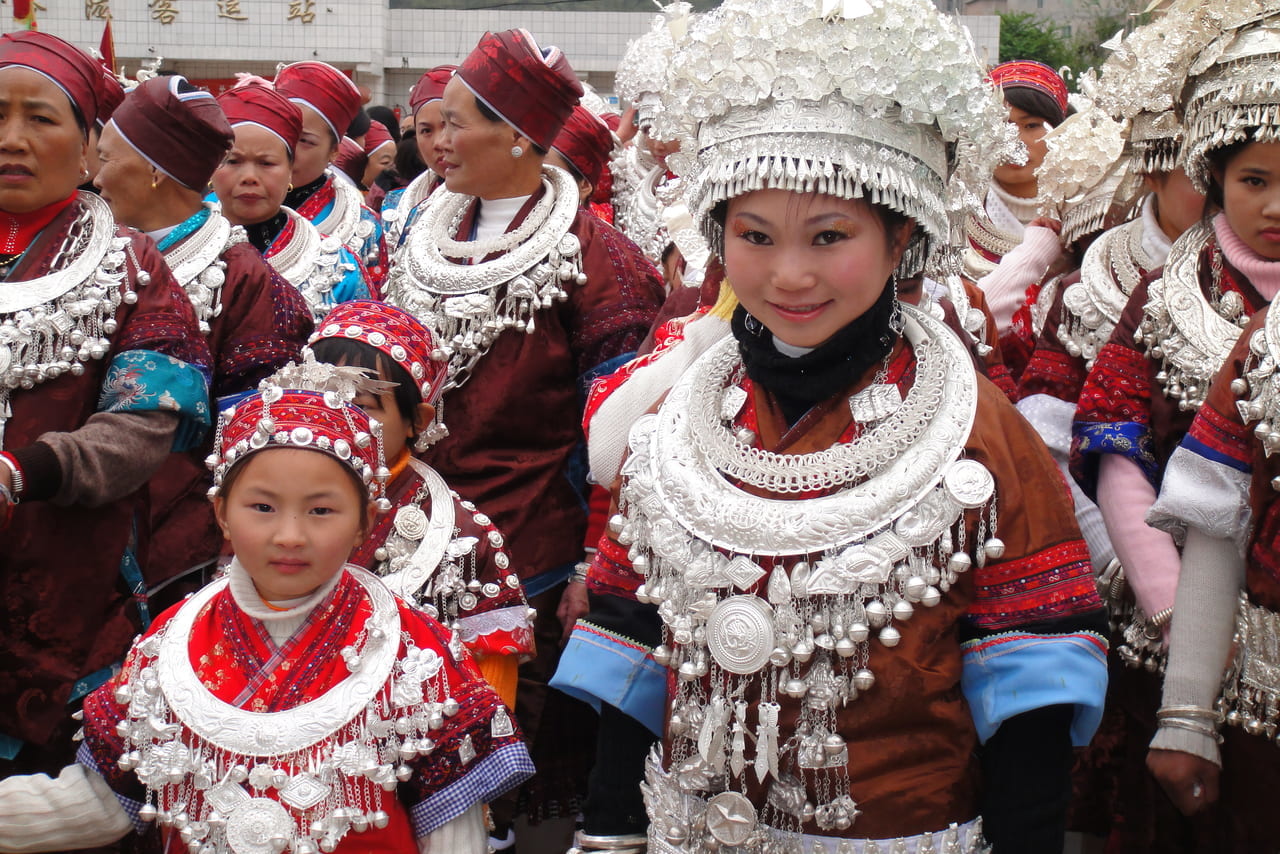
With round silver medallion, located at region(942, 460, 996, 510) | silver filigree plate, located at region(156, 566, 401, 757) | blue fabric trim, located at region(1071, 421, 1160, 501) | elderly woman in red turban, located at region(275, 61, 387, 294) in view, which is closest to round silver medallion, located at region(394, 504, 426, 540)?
silver filigree plate, located at region(156, 566, 401, 757)

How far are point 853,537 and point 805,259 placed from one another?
17.0 inches

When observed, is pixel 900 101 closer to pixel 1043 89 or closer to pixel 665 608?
pixel 665 608

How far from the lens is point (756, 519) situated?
2109mm

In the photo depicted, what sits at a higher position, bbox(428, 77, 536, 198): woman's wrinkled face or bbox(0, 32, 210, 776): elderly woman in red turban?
bbox(428, 77, 536, 198): woman's wrinkled face

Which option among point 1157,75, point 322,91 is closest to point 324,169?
point 322,91

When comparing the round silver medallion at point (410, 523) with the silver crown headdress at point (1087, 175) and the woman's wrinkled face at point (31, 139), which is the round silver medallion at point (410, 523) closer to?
the woman's wrinkled face at point (31, 139)

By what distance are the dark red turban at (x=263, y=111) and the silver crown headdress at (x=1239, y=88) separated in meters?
3.37

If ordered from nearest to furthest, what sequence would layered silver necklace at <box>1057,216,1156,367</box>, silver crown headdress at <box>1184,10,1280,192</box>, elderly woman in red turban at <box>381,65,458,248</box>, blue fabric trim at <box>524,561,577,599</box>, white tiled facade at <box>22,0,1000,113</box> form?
silver crown headdress at <box>1184,10,1280,192</box>, layered silver necklace at <box>1057,216,1156,367</box>, blue fabric trim at <box>524,561,577,599</box>, elderly woman in red turban at <box>381,65,458,248</box>, white tiled facade at <box>22,0,1000,113</box>

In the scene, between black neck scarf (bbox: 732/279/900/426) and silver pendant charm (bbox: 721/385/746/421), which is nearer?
black neck scarf (bbox: 732/279/900/426)

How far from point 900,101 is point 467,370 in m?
2.02

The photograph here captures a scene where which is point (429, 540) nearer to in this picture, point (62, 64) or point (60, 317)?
point (60, 317)

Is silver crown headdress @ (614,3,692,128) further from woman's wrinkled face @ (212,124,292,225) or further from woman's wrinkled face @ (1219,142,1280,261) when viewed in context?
woman's wrinkled face @ (1219,142,1280,261)

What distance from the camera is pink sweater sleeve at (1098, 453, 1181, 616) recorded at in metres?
2.91

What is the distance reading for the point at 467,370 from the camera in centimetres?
388
